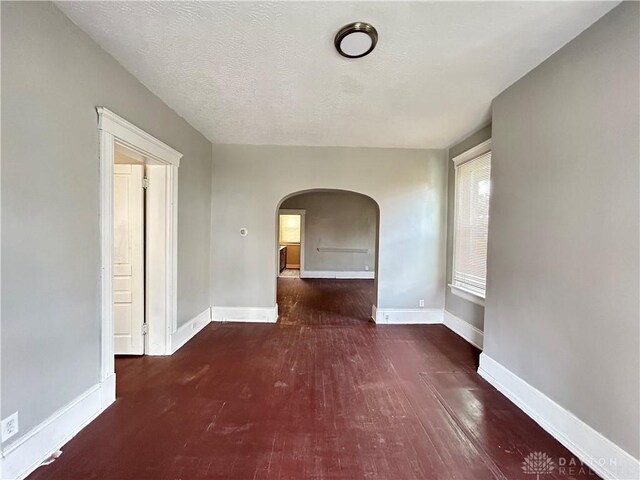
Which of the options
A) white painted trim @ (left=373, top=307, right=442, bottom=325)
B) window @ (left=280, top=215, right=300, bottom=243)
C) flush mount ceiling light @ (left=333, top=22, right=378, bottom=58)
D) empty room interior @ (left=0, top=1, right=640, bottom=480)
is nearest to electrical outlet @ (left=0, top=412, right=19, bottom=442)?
empty room interior @ (left=0, top=1, right=640, bottom=480)

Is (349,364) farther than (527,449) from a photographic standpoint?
Yes

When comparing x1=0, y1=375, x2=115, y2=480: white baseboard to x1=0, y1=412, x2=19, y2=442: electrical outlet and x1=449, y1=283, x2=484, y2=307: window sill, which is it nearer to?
x1=0, y1=412, x2=19, y2=442: electrical outlet

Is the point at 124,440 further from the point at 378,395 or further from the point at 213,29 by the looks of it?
the point at 213,29

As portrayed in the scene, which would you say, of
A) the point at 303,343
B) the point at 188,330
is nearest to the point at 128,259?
the point at 188,330

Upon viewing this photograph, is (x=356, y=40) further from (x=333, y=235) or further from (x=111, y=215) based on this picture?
(x=333, y=235)

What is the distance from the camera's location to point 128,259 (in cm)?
299

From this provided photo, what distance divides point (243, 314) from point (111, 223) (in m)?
2.49

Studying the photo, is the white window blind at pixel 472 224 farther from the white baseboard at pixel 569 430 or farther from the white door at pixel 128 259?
the white door at pixel 128 259

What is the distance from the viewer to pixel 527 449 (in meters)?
1.81

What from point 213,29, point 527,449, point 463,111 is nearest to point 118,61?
point 213,29

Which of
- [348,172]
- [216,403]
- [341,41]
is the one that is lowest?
[216,403]

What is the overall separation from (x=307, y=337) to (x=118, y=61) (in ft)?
10.9

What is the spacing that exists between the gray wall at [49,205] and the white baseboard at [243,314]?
7.23 feet

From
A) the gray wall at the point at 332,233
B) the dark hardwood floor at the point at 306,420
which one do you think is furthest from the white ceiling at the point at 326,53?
the gray wall at the point at 332,233
